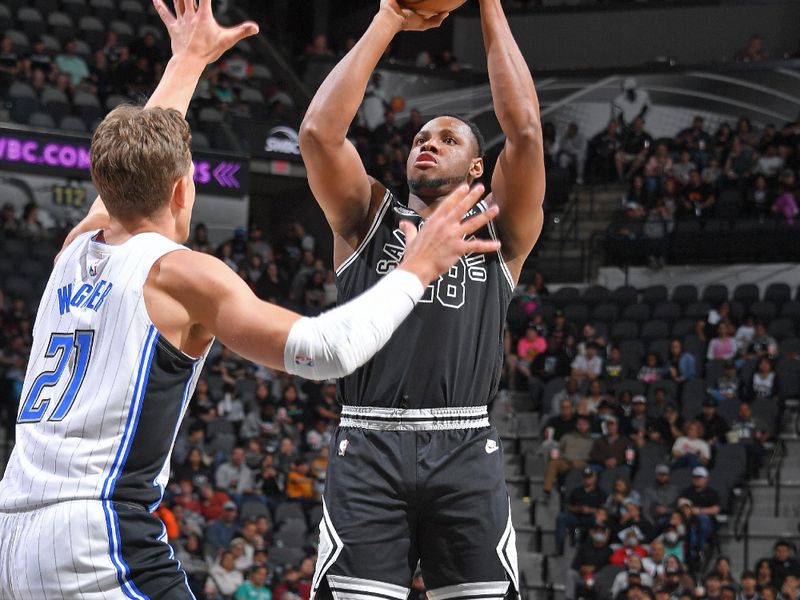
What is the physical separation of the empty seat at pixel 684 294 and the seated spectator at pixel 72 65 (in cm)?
1004

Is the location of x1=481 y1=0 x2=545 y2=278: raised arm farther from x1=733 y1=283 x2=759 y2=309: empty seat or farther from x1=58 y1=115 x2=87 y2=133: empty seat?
x1=58 y1=115 x2=87 y2=133: empty seat

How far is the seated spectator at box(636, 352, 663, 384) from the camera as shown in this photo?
16016mm

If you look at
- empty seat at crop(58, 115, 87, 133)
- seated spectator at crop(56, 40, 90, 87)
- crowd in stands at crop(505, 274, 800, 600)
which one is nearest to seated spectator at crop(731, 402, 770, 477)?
crowd in stands at crop(505, 274, 800, 600)

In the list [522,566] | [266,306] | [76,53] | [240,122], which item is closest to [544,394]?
[522,566]

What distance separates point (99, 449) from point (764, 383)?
44.1 ft

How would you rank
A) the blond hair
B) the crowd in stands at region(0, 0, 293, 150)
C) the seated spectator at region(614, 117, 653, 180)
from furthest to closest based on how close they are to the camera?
1. the seated spectator at region(614, 117, 653, 180)
2. the crowd in stands at region(0, 0, 293, 150)
3. the blond hair


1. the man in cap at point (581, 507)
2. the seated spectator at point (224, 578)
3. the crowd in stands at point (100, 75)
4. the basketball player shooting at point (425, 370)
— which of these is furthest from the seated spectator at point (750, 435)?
the basketball player shooting at point (425, 370)

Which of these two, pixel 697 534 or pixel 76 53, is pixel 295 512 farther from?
pixel 76 53

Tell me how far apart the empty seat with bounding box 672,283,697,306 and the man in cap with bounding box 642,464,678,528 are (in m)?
4.60

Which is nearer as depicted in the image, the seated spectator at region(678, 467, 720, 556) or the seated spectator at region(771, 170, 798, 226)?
the seated spectator at region(678, 467, 720, 556)

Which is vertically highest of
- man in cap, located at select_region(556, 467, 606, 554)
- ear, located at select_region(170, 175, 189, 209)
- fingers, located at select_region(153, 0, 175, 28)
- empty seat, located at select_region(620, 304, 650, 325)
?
empty seat, located at select_region(620, 304, 650, 325)

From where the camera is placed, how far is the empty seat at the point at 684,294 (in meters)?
18.0

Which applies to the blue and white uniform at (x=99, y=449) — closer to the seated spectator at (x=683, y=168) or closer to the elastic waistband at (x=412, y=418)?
the elastic waistband at (x=412, y=418)

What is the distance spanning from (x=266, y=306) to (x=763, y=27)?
2302 cm
